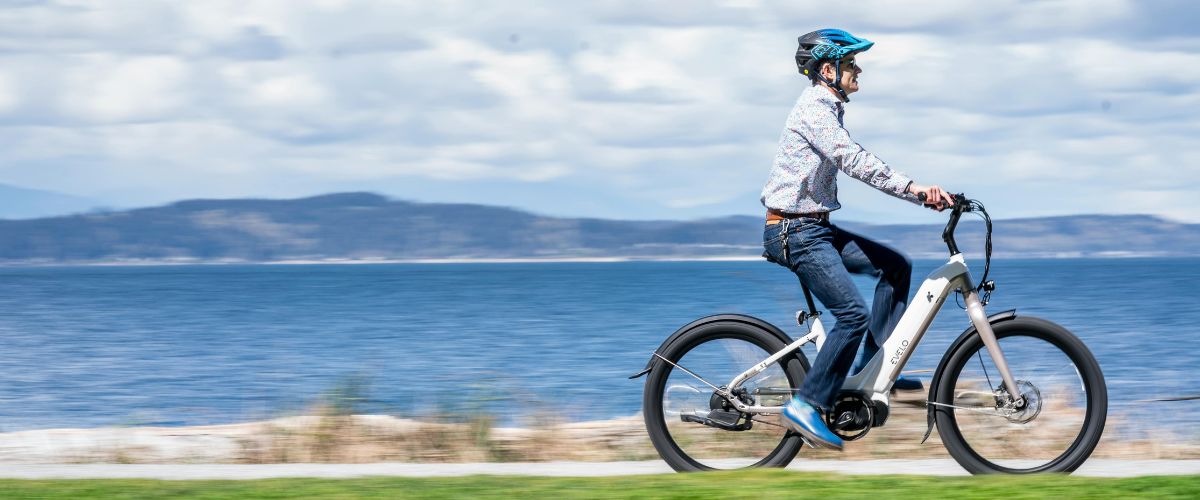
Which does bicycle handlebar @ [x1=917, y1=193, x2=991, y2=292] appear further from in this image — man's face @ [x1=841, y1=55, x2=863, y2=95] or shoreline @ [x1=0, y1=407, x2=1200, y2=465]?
shoreline @ [x1=0, y1=407, x2=1200, y2=465]

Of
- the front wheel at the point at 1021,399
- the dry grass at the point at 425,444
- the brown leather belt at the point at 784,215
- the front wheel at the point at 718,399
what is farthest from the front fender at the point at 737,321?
the dry grass at the point at 425,444

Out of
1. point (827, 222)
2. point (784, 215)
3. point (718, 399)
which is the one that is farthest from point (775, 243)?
point (718, 399)

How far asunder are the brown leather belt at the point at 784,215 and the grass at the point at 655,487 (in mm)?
1209

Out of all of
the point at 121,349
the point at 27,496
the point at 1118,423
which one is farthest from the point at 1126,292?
the point at 27,496

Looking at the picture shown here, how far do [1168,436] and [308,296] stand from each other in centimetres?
9888

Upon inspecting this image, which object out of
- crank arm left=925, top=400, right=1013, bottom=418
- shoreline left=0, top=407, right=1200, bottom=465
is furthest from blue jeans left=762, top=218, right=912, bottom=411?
shoreline left=0, top=407, right=1200, bottom=465

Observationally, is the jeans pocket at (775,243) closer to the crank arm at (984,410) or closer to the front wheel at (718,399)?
the front wheel at (718,399)

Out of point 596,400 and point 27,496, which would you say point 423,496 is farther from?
point 596,400

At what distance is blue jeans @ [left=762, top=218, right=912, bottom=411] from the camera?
6.45 meters

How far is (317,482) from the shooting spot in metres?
6.62

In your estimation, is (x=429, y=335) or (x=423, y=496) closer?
(x=423, y=496)

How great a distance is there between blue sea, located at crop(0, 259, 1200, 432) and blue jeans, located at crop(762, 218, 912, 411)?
135cm

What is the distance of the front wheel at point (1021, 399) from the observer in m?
6.63

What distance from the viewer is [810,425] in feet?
21.6
